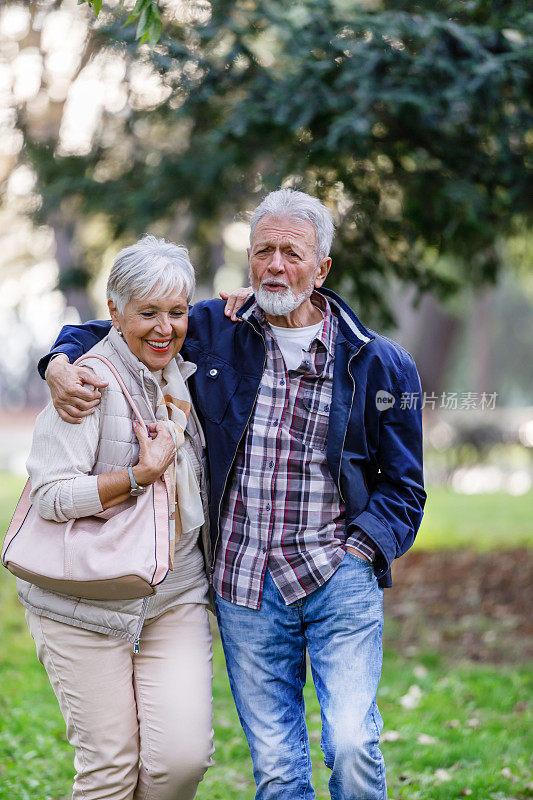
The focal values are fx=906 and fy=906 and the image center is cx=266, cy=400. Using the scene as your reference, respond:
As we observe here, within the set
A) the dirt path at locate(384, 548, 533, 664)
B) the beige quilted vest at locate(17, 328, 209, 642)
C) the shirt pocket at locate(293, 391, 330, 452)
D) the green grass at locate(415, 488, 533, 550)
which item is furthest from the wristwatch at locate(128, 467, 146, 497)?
the green grass at locate(415, 488, 533, 550)

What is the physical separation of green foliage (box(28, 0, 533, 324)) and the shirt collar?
2.35 m

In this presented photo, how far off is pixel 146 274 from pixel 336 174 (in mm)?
3476

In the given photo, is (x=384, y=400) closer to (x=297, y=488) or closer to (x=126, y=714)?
(x=297, y=488)

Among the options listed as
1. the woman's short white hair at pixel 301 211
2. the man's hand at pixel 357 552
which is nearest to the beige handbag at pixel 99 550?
the man's hand at pixel 357 552

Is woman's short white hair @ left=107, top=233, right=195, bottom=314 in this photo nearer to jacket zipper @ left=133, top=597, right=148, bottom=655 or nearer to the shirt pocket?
the shirt pocket

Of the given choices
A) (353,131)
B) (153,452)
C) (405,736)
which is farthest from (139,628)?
(353,131)

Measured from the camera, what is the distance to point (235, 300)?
3621 mm

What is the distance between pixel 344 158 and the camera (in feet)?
20.4

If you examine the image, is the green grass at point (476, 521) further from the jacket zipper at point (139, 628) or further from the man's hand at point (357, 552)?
the jacket zipper at point (139, 628)

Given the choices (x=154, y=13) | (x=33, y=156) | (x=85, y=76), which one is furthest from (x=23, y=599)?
(x=85, y=76)

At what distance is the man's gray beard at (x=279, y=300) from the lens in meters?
3.31

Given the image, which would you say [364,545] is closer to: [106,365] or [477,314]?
[106,365]

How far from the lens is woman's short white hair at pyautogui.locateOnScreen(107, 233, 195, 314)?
10.3 ft

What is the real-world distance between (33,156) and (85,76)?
145 cm
